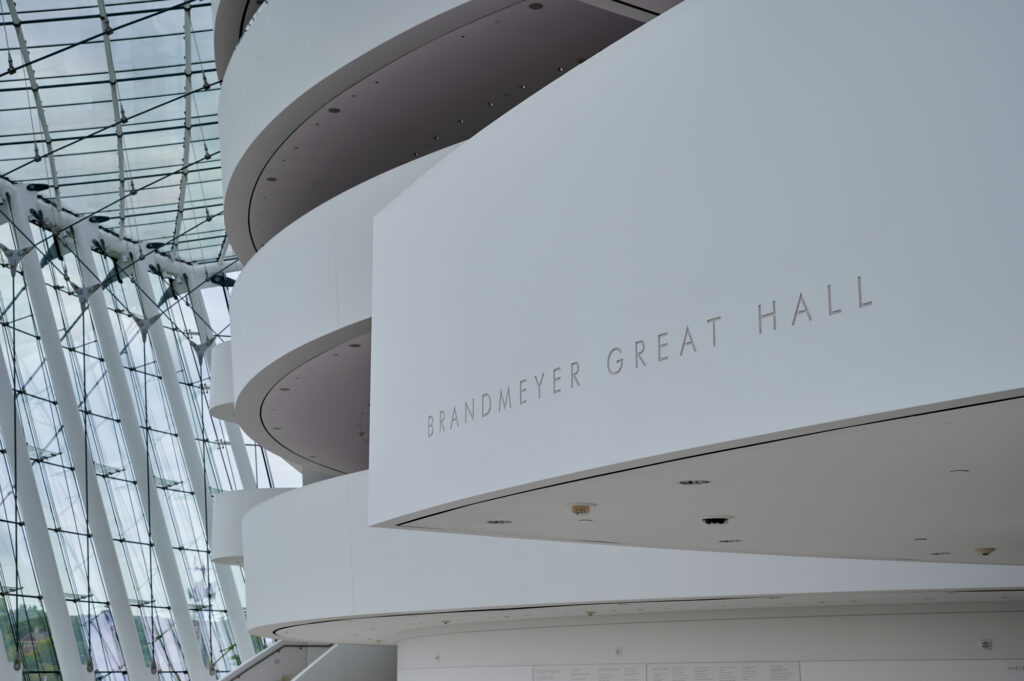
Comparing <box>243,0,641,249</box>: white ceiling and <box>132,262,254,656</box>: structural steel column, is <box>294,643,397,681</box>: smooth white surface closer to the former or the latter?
<box>132,262,254,656</box>: structural steel column

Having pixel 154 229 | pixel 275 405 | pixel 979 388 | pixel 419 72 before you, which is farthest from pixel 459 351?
pixel 154 229

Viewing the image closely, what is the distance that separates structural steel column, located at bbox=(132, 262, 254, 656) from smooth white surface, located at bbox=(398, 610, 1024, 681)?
2389 cm

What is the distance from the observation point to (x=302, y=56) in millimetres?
16781

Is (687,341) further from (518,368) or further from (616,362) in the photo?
(518,368)

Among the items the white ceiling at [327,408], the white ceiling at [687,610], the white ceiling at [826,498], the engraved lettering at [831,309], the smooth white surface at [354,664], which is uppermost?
the white ceiling at [327,408]

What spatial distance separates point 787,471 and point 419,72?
473 inches

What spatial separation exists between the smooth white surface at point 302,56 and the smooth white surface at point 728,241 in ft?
25.9

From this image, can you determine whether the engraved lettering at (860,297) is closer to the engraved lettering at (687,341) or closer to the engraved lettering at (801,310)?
the engraved lettering at (801,310)

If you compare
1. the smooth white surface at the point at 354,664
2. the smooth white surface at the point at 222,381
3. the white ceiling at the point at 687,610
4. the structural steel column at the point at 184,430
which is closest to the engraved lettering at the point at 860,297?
the white ceiling at the point at 687,610

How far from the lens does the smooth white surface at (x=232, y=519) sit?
25.6 m

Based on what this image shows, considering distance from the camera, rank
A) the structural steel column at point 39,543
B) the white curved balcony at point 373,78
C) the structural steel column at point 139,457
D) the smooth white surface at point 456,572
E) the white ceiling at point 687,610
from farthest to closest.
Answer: the structural steel column at point 139,457 < the structural steel column at point 39,543 < the white curved balcony at point 373,78 < the white ceiling at point 687,610 < the smooth white surface at point 456,572

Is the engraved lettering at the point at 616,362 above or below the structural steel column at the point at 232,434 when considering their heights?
below

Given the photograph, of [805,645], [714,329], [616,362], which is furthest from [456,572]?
[714,329]

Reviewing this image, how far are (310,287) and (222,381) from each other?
26.6 feet
